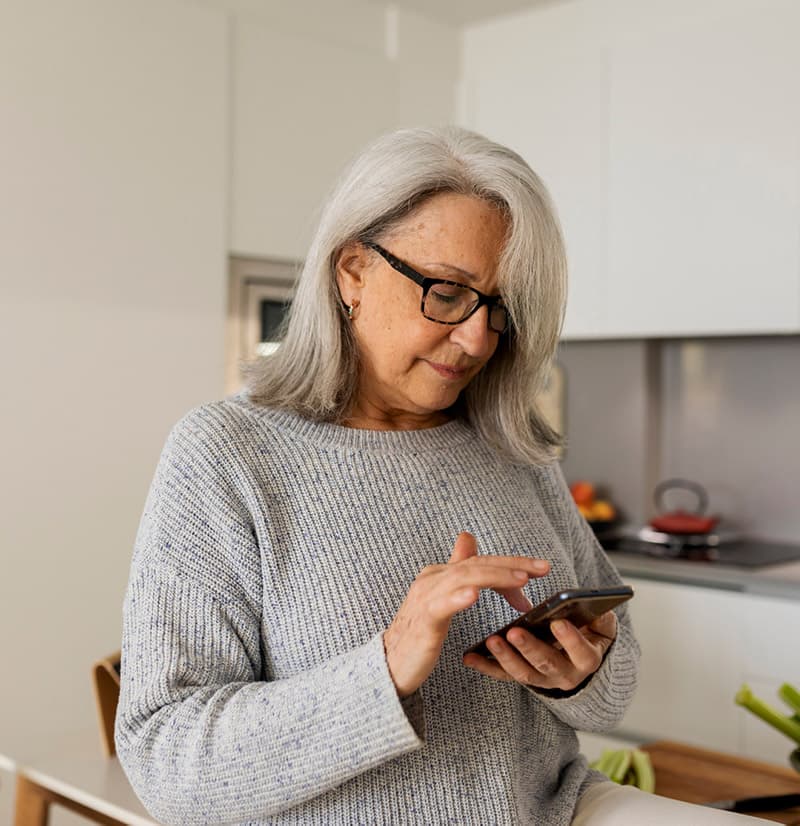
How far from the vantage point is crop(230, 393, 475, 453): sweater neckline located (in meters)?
1.34

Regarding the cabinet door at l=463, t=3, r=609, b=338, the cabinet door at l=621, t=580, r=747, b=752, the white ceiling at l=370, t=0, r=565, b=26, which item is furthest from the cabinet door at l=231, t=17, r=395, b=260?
the cabinet door at l=621, t=580, r=747, b=752

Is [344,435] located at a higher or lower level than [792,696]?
higher

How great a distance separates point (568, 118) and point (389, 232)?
225cm

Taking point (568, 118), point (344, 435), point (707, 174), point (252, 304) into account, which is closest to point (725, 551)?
point (707, 174)

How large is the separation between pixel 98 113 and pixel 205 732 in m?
2.09

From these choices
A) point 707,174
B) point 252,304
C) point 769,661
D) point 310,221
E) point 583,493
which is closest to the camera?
point 310,221

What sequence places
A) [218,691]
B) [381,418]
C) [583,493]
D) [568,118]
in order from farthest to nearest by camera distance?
1. [583,493]
2. [568,118]
3. [381,418]
4. [218,691]

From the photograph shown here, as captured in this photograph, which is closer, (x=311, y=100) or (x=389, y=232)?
(x=389, y=232)

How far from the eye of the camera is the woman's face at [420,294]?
1.29 meters

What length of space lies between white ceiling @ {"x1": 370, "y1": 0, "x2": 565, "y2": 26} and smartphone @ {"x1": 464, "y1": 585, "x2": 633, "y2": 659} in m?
2.72

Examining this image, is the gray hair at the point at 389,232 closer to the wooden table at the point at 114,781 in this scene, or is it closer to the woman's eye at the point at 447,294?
the woman's eye at the point at 447,294

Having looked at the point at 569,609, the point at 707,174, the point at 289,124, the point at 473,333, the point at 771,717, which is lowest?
the point at 771,717

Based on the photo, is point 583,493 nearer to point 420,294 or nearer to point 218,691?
point 420,294

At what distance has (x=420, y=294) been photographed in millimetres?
1289
